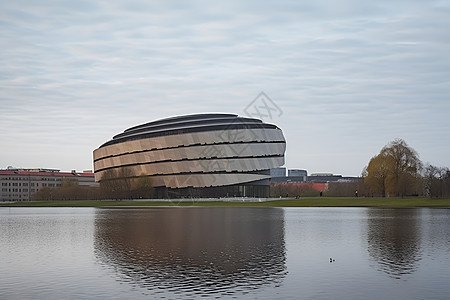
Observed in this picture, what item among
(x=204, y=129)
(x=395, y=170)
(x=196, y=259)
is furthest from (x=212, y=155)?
(x=196, y=259)

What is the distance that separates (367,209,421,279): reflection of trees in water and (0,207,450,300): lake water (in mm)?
46

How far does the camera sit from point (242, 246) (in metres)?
30.8

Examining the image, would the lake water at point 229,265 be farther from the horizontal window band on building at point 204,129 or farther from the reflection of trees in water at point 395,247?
the horizontal window band on building at point 204,129

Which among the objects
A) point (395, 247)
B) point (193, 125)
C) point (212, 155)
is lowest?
point (395, 247)

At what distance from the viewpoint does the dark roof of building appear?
501 feet

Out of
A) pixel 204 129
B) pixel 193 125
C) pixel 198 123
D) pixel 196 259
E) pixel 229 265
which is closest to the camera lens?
pixel 229 265

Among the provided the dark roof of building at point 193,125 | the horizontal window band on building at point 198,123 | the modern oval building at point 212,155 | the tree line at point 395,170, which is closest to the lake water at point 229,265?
the tree line at point 395,170

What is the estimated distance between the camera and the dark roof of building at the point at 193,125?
15275cm

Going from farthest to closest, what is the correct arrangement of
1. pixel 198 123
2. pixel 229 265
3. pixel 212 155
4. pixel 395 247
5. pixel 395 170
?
pixel 198 123
pixel 212 155
pixel 395 170
pixel 395 247
pixel 229 265

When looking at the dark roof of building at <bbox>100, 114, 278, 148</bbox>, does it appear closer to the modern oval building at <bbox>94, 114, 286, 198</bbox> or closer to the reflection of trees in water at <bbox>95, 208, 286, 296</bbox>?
the modern oval building at <bbox>94, 114, 286, 198</bbox>

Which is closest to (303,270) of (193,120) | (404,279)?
(404,279)

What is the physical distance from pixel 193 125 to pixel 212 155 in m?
9.16

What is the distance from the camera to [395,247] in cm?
3009

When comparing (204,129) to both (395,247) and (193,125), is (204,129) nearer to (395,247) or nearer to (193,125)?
(193,125)
